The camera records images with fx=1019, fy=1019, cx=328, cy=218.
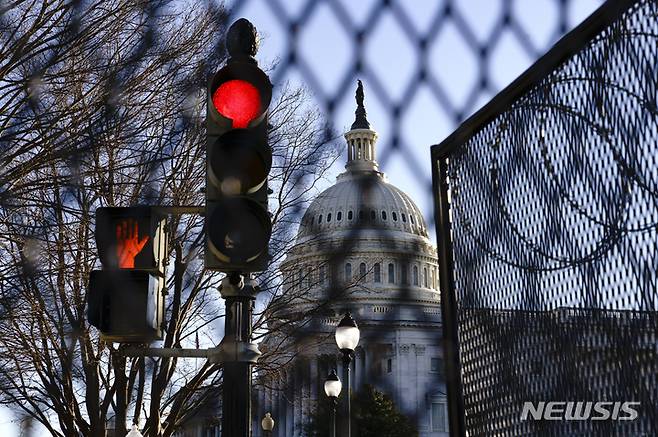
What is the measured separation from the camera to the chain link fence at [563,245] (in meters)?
2.80

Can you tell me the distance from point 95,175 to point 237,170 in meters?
6.44

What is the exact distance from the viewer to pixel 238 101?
2.97 metres

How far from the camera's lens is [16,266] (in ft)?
28.1

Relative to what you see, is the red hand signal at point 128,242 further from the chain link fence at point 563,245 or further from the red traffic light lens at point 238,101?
the chain link fence at point 563,245

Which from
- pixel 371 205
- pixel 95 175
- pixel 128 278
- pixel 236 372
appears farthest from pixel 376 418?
pixel 95 175

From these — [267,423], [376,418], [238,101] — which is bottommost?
[376,418]

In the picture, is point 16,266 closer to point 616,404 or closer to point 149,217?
point 149,217

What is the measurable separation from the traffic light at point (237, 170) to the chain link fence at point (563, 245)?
34.7 inches

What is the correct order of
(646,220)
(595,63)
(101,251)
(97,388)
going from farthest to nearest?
(97,388)
(101,251)
(595,63)
(646,220)

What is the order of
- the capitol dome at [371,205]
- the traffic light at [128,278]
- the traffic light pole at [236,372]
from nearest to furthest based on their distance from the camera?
the capitol dome at [371,205], the traffic light pole at [236,372], the traffic light at [128,278]

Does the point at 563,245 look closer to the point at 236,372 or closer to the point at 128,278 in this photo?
the point at 236,372

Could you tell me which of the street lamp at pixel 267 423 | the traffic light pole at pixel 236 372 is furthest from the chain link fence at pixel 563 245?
the street lamp at pixel 267 423

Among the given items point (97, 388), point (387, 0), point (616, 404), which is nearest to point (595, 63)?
point (387, 0)

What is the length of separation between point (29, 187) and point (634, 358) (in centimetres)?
655
